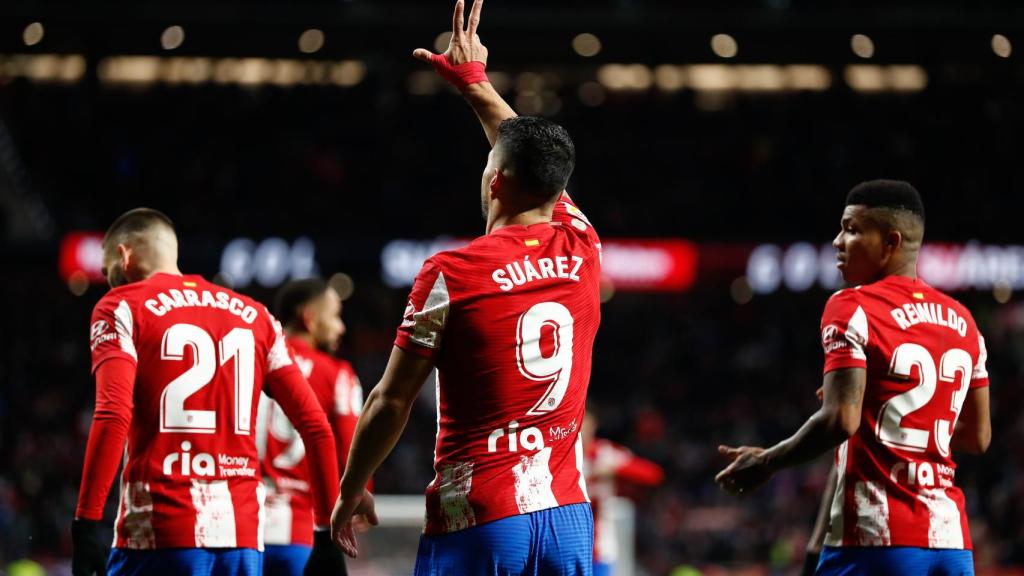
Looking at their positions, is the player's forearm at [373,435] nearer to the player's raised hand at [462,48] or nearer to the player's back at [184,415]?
the player's back at [184,415]

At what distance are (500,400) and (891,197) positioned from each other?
1800 mm

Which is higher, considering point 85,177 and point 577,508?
point 85,177

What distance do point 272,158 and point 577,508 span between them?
24849 millimetres

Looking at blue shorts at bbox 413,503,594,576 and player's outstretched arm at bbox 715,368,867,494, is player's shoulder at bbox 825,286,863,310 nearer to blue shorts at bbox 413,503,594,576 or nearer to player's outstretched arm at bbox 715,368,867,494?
player's outstretched arm at bbox 715,368,867,494

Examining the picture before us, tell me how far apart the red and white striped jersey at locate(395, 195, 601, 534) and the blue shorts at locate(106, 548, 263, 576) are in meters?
1.35

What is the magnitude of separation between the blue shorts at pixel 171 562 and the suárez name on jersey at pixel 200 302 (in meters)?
0.89

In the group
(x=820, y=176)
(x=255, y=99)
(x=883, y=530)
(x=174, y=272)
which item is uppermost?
(x=255, y=99)

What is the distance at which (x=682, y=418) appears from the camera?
24016mm

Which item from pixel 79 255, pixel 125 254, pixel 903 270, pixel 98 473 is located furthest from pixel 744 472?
pixel 79 255

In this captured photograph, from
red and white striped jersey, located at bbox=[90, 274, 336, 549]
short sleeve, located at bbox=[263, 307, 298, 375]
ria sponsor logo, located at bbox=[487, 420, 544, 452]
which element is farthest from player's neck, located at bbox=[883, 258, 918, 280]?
red and white striped jersey, located at bbox=[90, 274, 336, 549]

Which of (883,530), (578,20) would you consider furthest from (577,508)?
(578,20)

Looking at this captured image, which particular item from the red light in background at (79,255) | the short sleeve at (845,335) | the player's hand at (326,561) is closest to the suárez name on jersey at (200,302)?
the player's hand at (326,561)

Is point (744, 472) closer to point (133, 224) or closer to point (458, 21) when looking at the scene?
point (458, 21)

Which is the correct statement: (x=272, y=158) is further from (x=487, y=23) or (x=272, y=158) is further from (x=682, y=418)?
(x=682, y=418)
